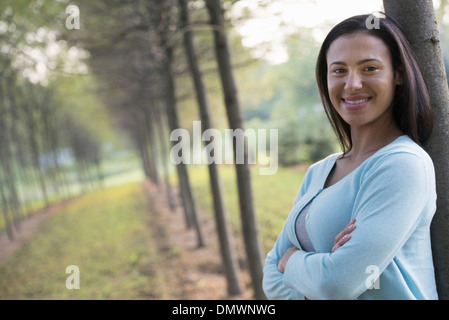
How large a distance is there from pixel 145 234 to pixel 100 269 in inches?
89.2

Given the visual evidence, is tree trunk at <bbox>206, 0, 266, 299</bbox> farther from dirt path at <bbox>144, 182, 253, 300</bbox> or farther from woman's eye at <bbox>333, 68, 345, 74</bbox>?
woman's eye at <bbox>333, 68, 345, 74</bbox>

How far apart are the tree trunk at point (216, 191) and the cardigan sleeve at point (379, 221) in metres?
4.55

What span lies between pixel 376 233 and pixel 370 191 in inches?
4.9

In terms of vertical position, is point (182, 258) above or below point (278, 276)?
below

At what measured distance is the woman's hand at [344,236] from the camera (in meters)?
1.14

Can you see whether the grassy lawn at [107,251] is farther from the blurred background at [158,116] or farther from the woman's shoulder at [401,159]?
the woman's shoulder at [401,159]

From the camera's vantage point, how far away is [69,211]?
61.0 ft

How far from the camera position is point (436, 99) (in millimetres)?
1419

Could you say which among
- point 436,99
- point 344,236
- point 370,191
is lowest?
point 344,236

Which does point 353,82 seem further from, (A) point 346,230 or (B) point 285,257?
(B) point 285,257

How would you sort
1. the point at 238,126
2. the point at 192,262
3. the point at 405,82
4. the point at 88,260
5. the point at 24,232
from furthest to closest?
the point at 24,232, the point at 88,260, the point at 192,262, the point at 238,126, the point at 405,82

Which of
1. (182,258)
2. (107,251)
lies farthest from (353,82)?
(107,251)

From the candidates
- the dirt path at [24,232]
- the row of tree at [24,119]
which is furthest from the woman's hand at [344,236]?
the dirt path at [24,232]
